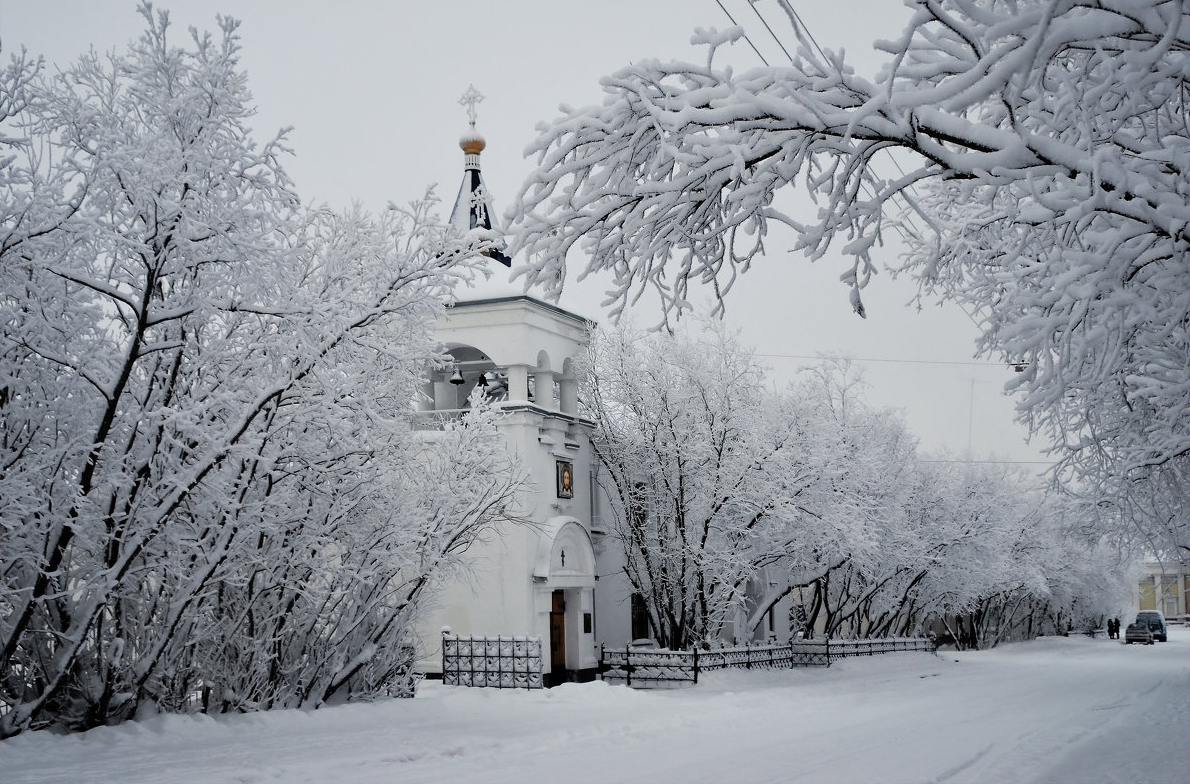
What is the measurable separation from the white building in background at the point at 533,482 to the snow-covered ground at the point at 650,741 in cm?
380

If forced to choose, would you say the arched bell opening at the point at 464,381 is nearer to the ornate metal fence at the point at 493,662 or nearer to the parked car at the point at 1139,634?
the ornate metal fence at the point at 493,662

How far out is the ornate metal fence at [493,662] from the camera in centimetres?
2558

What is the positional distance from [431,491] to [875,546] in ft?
60.3

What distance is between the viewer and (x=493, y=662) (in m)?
26.1

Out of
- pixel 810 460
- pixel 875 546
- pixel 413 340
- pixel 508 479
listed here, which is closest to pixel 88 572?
pixel 413 340

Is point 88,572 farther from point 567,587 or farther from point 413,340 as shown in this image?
point 567,587

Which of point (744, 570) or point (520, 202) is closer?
point (520, 202)

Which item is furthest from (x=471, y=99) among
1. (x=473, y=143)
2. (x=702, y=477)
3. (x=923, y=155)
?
(x=923, y=155)

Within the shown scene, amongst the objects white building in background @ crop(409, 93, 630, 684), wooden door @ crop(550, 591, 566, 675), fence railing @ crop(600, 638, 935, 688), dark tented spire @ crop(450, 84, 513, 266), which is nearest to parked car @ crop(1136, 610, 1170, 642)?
fence railing @ crop(600, 638, 935, 688)

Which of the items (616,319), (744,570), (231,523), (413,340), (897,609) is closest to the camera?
(616,319)

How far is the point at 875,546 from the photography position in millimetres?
34219

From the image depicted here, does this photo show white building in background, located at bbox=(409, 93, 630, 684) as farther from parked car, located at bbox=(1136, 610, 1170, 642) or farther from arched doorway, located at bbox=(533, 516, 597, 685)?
parked car, located at bbox=(1136, 610, 1170, 642)

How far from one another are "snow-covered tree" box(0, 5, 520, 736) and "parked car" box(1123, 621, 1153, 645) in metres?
57.4

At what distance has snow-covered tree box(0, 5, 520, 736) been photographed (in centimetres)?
1227
